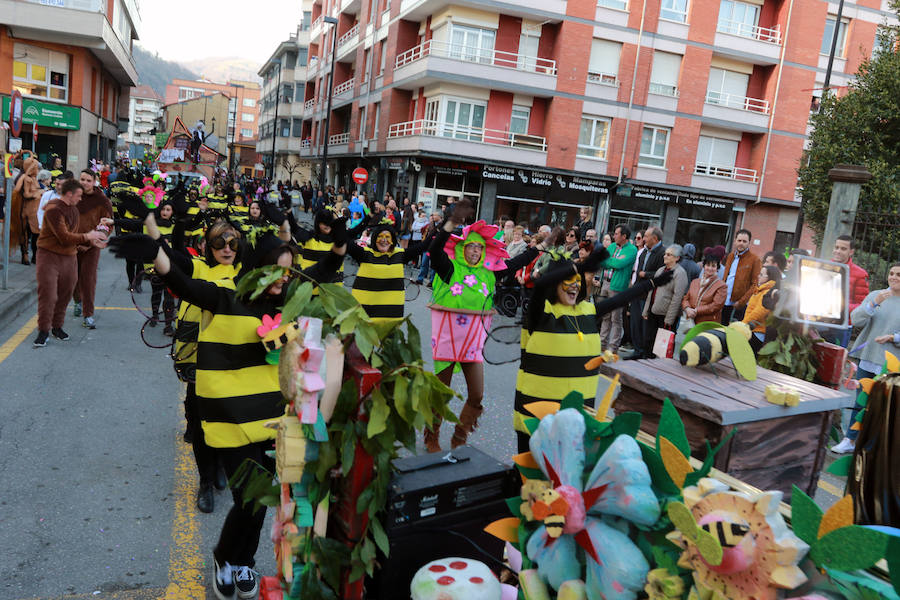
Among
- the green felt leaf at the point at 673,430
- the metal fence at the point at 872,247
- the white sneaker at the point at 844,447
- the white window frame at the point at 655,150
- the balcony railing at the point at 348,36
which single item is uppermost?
the balcony railing at the point at 348,36

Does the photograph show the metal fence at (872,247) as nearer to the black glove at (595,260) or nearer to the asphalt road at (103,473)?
the asphalt road at (103,473)

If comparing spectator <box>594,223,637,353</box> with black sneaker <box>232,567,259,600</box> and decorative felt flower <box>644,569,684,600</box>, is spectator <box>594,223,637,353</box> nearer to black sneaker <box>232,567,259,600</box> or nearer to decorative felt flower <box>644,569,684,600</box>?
black sneaker <box>232,567,259,600</box>

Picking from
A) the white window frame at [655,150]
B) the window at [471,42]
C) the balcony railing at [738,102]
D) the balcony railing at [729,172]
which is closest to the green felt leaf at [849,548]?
the window at [471,42]

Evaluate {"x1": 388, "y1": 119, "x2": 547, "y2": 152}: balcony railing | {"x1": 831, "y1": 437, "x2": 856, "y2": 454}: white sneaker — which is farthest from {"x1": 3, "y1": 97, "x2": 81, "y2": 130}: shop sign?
{"x1": 831, "y1": 437, "x2": 856, "y2": 454}: white sneaker

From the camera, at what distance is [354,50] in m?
39.2

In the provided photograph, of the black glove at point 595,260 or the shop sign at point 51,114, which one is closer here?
the black glove at point 595,260

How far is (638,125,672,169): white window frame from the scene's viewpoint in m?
29.2

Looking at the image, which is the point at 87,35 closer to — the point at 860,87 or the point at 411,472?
the point at 860,87

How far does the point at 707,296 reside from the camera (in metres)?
9.09

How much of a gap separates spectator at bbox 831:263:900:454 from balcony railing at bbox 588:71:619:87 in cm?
2302

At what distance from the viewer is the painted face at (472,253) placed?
601 cm

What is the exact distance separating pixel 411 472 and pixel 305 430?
0.45 meters

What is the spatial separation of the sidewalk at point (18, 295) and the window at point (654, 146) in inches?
948

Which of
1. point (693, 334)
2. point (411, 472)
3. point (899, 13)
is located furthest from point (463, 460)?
point (899, 13)
